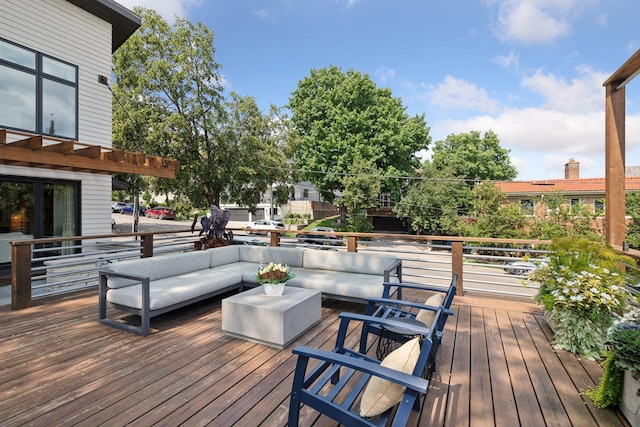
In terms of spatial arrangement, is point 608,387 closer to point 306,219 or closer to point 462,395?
point 462,395

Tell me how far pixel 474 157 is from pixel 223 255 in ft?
90.6

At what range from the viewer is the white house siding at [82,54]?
6.09 metres

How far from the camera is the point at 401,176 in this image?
20.9 metres

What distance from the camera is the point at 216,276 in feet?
14.0

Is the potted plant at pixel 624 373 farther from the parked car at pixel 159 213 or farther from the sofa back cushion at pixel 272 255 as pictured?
the parked car at pixel 159 213

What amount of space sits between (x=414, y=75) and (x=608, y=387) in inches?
566

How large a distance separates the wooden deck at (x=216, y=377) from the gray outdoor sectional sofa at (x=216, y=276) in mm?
301

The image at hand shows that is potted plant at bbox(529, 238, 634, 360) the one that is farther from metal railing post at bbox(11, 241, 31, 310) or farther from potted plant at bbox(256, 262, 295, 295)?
metal railing post at bbox(11, 241, 31, 310)

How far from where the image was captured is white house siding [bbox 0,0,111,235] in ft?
20.0

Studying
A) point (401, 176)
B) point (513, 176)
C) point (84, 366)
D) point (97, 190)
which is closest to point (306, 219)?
point (401, 176)

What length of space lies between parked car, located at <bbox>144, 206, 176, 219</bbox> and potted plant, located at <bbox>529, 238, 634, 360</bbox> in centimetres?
3082

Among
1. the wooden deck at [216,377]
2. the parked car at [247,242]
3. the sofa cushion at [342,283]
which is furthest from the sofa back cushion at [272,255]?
the wooden deck at [216,377]

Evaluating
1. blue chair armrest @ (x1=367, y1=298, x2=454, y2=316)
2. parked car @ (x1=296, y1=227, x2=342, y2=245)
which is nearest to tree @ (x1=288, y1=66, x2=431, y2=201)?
parked car @ (x1=296, y1=227, x2=342, y2=245)

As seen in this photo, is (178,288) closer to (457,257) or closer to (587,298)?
(457,257)
